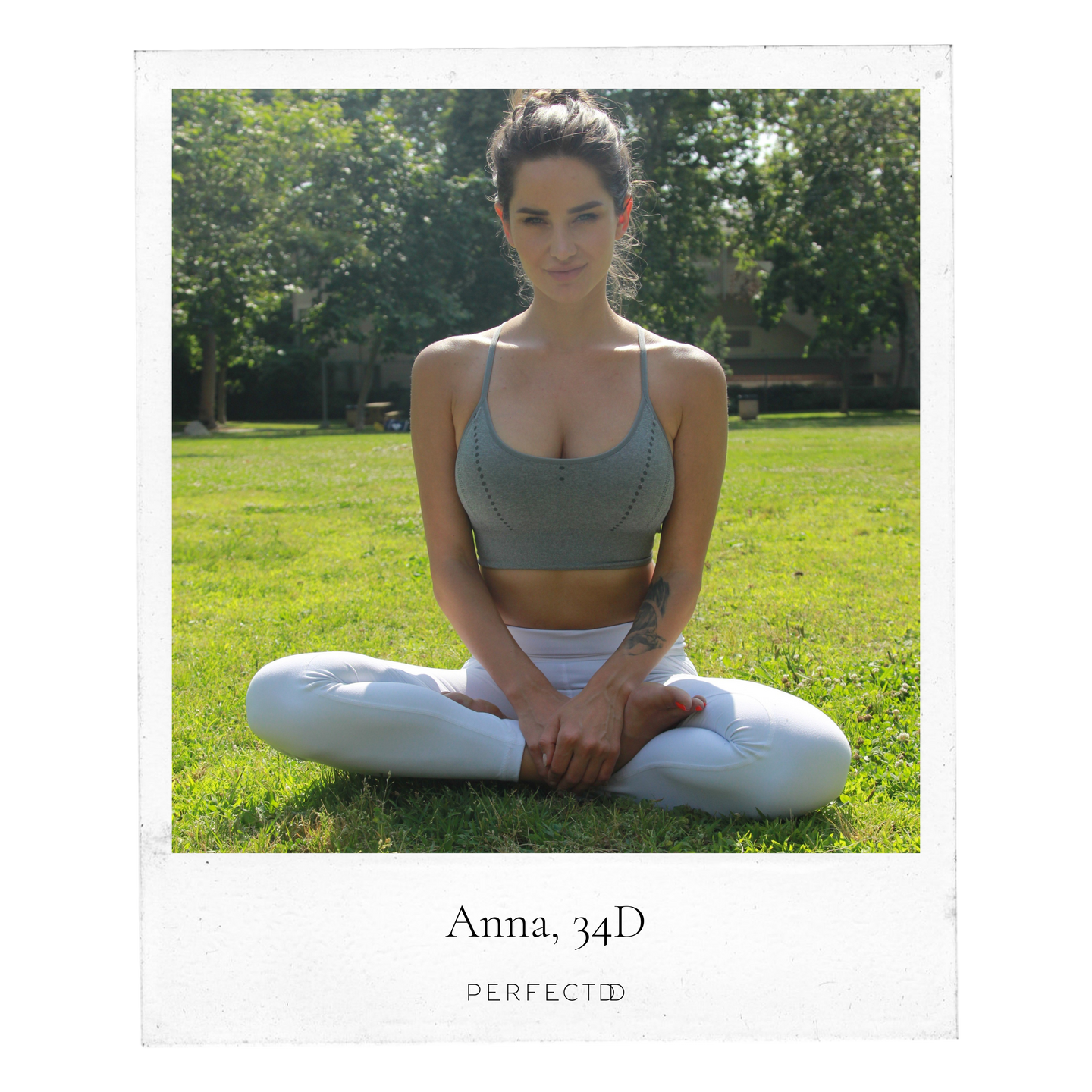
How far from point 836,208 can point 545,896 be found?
37.0 ft

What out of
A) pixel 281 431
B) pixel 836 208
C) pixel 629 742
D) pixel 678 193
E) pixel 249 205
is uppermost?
pixel 249 205

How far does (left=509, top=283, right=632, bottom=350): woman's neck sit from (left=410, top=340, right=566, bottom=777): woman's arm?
0.84 ft

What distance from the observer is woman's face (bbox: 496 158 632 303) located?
2.63m

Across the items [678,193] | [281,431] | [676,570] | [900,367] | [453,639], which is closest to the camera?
[676,570]

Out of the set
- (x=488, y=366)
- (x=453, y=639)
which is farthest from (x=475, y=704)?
(x=453, y=639)

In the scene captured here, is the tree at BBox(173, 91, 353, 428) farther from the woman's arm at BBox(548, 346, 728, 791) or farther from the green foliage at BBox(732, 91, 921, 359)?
the woman's arm at BBox(548, 346, 728, 791)

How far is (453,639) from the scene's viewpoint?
471 cm

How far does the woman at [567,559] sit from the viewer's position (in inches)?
104

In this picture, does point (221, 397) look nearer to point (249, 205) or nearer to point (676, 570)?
point (249, 205)

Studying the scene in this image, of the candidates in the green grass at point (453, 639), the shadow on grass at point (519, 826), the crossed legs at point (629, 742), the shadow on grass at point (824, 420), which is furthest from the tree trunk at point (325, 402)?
the shadow on grass at point (519, 826)

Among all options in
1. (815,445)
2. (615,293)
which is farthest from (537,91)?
(815,445)

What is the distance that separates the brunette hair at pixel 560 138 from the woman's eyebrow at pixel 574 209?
0.06 metres

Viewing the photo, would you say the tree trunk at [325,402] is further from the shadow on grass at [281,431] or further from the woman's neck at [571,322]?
the woman's neck at [571,322]

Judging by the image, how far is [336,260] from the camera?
18312 mm
